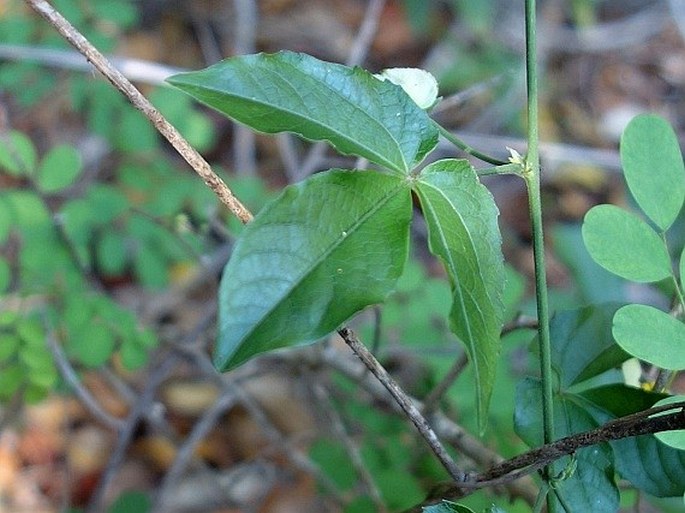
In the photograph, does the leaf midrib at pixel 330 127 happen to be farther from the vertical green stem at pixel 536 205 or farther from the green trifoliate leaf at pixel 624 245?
the green trifoliate leaf at pixel 624 245

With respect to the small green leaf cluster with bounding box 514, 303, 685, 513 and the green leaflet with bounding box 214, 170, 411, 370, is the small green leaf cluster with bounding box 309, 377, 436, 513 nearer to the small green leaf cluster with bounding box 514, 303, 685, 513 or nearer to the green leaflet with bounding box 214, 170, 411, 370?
the small green leaf cluster with bounding box 514, 303, 685, 513

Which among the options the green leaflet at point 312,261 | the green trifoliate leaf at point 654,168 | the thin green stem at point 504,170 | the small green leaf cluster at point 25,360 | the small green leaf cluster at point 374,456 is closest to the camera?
the green leaflet at point 312,261

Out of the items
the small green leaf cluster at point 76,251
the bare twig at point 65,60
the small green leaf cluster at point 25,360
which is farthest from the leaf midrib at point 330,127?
the bare twig at point 65,60

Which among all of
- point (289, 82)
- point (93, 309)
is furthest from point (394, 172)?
point (93, 309)

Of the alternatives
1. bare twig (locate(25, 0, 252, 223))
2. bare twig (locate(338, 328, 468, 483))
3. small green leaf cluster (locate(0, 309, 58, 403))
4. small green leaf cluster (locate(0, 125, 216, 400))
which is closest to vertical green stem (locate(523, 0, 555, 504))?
bare twig (locate(338, 328, 468, 483))

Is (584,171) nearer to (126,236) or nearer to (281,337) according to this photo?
(126,236)

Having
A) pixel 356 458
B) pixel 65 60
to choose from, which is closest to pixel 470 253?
pixel 356 458
